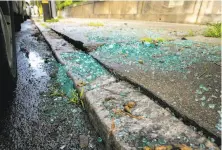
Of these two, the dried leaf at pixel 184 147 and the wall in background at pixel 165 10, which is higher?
the wall in background at pixel 165 10

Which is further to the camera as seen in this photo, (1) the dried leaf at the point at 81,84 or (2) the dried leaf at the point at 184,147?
(1) the dried leaf at the point at 81,84

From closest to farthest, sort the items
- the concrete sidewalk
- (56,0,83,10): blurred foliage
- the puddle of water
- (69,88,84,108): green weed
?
1. the concrete sidewalk
2. (69,88,84,108): green weed
3. the puddle of water
4. (56,0,83,10): blurred foliage

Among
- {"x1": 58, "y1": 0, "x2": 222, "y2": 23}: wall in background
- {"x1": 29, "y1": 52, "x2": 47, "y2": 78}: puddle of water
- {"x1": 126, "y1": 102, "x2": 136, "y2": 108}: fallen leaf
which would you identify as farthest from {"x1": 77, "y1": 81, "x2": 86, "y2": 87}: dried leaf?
{"x1": 58, "y1": 0, "x2": 222, "y2": 23}: wall in background

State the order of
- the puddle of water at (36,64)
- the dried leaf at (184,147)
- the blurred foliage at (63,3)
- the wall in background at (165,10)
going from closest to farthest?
the dried leaf at (184,147)
the puddle of water at (36,64)
the wall in background at (165,10)
the blurred foliage at (63,3)

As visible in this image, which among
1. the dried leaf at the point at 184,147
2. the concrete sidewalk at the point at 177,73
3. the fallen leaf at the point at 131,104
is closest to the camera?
the dried leaf at the point at 184,147

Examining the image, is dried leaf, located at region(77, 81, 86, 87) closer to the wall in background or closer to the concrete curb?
the concrete curb

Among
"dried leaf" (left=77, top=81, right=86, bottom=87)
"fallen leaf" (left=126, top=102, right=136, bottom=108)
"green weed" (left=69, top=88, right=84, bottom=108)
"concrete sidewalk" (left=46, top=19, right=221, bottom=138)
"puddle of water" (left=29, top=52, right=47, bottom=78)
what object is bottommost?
"puddle of water" (left=29, top=52, right=47, bottom=78)

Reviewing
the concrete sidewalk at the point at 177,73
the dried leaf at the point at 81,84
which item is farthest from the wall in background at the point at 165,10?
the dried leaf at the point at 81,84

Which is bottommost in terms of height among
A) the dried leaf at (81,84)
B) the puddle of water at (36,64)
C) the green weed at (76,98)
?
the puddle of water at (36,64)

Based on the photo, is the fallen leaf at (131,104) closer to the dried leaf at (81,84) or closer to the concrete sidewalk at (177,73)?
the concrete sidewalk at (177,73)

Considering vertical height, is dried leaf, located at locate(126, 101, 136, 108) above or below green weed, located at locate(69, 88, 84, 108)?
above

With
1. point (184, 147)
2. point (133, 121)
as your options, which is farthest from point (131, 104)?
Answer: point (184, 147)

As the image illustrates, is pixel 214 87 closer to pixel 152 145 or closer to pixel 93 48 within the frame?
pixel 152 145

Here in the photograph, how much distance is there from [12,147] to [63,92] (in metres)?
0.57
